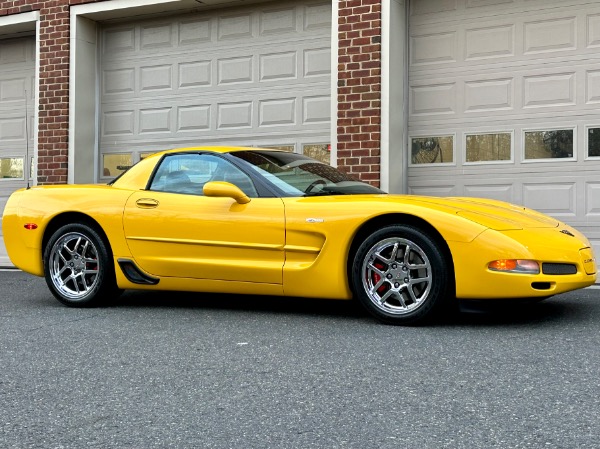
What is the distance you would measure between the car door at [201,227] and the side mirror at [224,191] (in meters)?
0.07

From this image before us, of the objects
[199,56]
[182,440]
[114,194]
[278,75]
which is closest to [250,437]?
[182,440]

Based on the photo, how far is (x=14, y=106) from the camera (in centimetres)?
1322

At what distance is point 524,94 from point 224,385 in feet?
22.0

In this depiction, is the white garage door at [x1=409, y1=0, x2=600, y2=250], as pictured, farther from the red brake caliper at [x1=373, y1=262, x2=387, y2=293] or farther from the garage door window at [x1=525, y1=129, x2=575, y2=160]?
the red brake caliper at [x1=373, y1=262, x2=387, y2=293]

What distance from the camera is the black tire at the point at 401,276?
17.2 ft

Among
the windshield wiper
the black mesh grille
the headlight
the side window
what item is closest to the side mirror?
the side window

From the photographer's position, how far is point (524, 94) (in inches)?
372

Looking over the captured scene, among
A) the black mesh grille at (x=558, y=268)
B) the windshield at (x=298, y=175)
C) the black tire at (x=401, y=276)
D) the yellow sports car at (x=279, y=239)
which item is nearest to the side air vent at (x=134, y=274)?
the yellow sports car at (x=279, y=239)

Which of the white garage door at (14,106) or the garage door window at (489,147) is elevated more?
the white garage door at (14,106)

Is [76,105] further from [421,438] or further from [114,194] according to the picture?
[421,438]

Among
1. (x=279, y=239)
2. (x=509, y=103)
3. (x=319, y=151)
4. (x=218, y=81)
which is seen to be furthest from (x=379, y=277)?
(x=218, y=81)

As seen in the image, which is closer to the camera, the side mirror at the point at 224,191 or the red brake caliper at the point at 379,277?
the red brake caliper at the point at 379,277

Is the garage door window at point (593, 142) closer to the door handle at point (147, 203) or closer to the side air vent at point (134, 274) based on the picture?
the door handle at point (147, 203)

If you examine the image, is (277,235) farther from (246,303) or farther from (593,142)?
(593,142)
